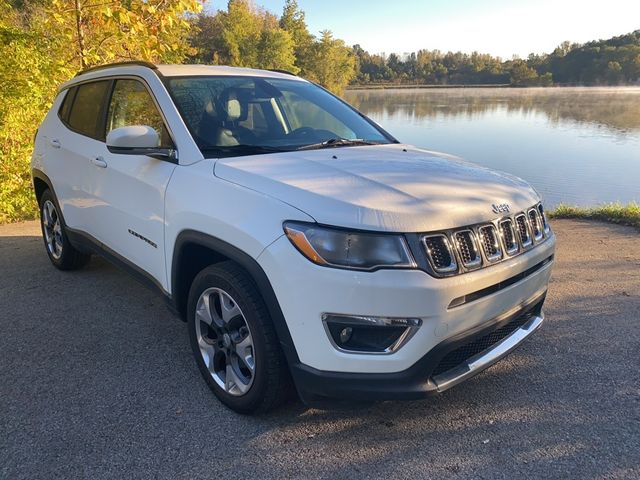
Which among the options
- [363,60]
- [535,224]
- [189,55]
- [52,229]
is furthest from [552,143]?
[363,60]

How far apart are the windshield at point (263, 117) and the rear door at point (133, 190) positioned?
221 mm

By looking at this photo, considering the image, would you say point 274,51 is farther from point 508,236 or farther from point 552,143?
point 508,236

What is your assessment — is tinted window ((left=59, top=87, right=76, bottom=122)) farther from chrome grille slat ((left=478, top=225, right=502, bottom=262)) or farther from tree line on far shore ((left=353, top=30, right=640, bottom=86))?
tree line on far shore ((left=353, top=30, right=640, bottom=86))

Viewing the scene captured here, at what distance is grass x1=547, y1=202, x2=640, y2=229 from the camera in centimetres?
696

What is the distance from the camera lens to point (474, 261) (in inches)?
87.0

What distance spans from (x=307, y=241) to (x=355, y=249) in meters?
0.20

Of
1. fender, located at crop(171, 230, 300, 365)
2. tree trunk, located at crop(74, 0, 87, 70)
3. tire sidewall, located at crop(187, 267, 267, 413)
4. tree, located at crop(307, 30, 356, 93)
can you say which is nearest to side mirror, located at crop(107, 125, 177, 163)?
fender, located at crop(171, 230, 300, 365)

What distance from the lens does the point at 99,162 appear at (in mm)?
3617

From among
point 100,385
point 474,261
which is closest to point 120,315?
point 100,385

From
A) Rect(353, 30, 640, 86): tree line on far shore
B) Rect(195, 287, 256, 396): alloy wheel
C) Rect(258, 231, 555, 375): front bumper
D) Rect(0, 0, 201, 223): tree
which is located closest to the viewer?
Rect(258, 231, 555, 375): front bumper

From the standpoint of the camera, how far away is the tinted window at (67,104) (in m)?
4.47

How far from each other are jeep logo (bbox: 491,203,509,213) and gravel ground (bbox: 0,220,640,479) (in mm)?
1065

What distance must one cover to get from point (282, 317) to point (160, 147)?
142 cm

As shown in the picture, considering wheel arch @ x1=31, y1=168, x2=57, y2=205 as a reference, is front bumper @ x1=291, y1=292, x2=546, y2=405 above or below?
below
